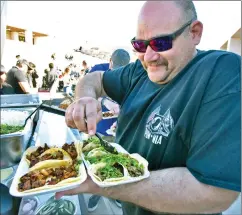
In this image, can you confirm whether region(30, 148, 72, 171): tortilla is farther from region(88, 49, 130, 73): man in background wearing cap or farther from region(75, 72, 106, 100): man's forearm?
region(88, 49, 130, 73): man in background wearing cap

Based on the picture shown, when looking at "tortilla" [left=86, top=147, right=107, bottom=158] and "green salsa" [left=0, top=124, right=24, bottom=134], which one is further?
"green salsa" [left=0, top=124, right=24, bottom=134]

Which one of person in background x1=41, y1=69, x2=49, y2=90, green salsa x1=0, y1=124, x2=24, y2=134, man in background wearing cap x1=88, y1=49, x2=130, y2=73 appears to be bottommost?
person in background x1=41, y1=69, x2=49, y2=90

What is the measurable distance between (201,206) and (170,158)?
0.22 metres

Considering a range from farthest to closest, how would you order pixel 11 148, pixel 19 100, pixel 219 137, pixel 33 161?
pixel 19 100 < pixel 11 148 < pixel 33 161 < pixel 219 137

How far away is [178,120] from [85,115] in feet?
1.53

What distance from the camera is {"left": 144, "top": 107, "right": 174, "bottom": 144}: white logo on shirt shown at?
91cm

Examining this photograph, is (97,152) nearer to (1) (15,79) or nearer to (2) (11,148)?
(2) (11,148)

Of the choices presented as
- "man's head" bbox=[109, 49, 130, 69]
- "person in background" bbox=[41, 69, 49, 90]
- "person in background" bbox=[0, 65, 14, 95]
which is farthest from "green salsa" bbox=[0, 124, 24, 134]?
"person in background" bbox=[41, 69, 49, 90]

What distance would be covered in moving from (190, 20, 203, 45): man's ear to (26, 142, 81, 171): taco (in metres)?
0.80

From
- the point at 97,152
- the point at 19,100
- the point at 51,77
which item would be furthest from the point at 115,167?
the point at 51,77

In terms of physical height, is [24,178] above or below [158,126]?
below

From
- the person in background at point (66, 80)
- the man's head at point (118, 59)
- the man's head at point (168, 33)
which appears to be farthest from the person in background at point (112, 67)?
the person in background at point (66, 80)

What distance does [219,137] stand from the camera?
2.29 feet

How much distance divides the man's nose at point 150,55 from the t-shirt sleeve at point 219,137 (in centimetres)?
32
